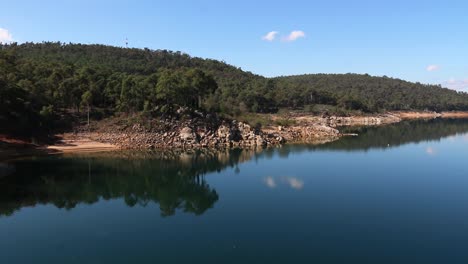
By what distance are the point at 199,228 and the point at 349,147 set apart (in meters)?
49.0

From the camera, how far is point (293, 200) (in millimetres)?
34188

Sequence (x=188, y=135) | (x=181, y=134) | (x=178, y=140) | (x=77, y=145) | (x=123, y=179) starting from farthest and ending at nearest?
(x=181, y=134) → (x=188, y=135) → (x=178, y=140) → (x=77, y=145) → (x=123, y=179)

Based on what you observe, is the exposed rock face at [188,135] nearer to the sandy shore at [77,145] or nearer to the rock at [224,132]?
the rock at [224,132]

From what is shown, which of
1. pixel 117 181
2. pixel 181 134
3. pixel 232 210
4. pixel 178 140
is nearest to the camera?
pixel 232 210

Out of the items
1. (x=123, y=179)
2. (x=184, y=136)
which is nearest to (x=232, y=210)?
(x=123, y=179)

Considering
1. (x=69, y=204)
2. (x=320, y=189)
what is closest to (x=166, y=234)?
(x=69, y=204)

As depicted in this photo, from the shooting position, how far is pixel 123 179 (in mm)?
42812

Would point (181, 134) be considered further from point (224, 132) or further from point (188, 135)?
point (224, 132)

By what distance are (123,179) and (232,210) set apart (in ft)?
53.5

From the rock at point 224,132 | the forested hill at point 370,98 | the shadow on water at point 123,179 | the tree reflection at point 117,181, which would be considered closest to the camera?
the tree reflection at point 117,181

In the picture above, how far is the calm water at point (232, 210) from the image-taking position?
898 inches

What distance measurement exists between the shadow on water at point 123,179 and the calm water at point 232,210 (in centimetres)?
14

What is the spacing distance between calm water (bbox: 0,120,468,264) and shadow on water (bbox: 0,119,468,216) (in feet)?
0.45

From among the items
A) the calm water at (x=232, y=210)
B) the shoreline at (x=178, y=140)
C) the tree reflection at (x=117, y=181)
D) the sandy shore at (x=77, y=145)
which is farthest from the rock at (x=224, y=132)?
the sandy shore at (x=77, y=145)
